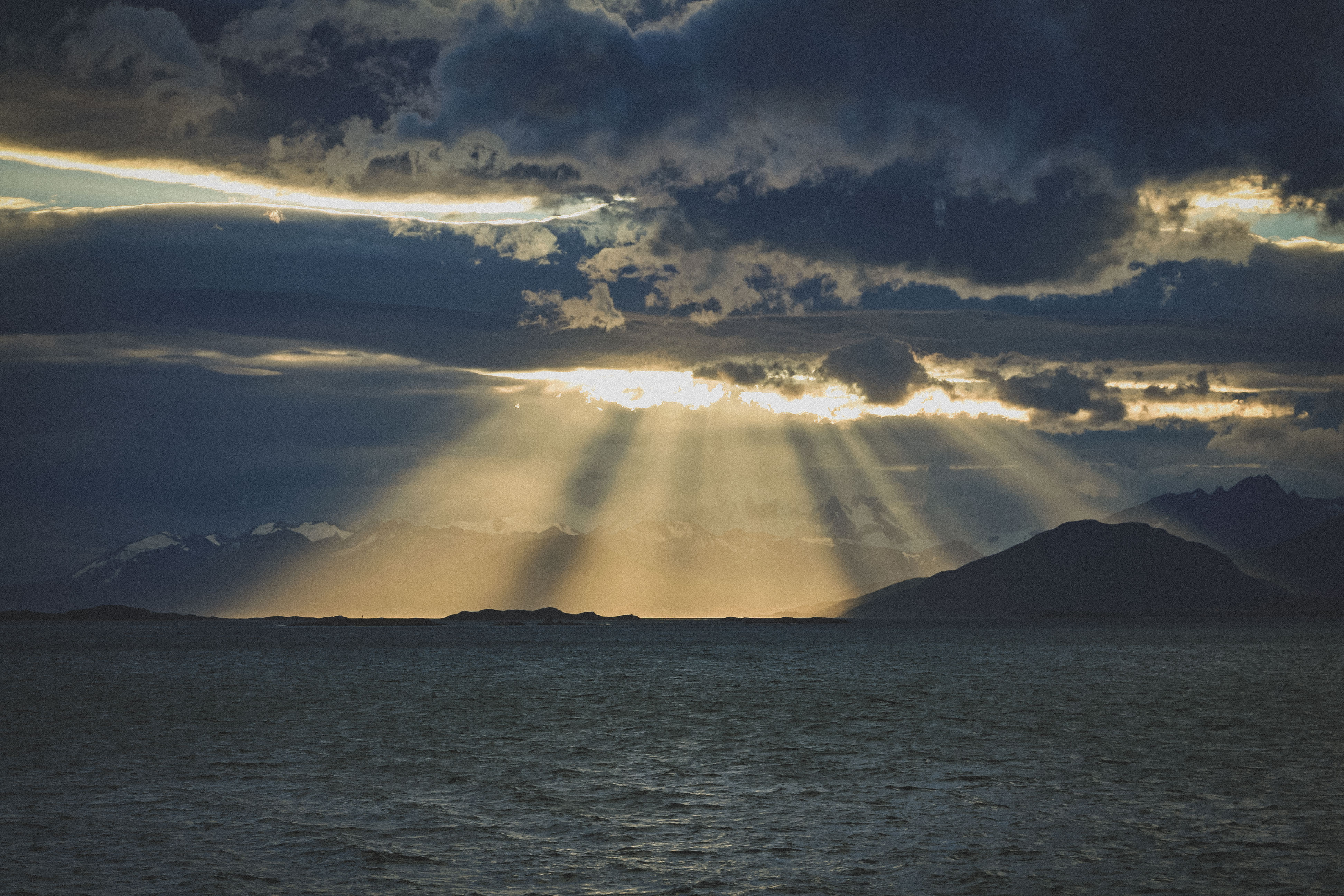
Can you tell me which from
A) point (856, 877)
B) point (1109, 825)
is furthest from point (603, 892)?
point (1109, 825)

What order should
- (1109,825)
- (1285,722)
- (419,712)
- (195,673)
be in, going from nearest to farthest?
(1109,825), (1285,722), (419,712), (195,673)

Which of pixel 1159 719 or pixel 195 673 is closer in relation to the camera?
pixel 1159 719

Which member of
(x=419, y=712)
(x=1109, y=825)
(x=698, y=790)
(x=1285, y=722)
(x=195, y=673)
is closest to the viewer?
(x=1109, y=825)

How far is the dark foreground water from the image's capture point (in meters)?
41.4

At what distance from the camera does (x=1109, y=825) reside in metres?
50.2

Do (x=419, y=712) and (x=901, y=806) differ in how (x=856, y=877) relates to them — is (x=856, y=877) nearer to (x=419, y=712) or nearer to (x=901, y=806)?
(x=901, y=806)

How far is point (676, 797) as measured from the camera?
58062 millimetres

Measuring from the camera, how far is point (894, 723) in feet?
311

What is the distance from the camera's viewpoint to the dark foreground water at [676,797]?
136 feet

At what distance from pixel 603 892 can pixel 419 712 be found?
239 feet

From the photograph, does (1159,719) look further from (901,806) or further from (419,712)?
(419,712)

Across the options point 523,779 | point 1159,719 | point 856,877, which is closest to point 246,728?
point 523,779

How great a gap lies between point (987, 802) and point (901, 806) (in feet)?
14.7

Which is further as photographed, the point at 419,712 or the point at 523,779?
the point at 419,712
